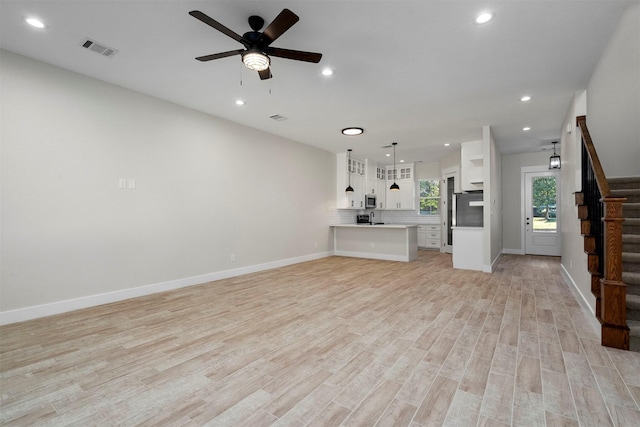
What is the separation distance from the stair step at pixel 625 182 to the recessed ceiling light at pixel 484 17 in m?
2.31

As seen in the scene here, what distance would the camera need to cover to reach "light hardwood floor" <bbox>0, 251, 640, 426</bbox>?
1682 mm

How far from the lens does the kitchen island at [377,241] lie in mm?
7098

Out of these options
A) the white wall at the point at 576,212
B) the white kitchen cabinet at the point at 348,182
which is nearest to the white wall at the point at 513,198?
the white wall at the point at 576,212

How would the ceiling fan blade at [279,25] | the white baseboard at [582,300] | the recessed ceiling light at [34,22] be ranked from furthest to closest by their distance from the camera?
the white baseboard at [582,300] → the recessed ceiling light at [34,22] → the ceiling fan blade at [279,25]

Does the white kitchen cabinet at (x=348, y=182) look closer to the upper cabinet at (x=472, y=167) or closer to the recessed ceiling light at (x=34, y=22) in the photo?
the upper cabinet at (x=472, y=167)

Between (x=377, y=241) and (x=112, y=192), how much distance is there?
573 cm

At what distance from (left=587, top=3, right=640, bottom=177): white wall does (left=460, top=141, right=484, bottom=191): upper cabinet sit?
2497 mm

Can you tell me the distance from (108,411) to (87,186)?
9.80 ft

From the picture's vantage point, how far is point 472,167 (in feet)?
21.5

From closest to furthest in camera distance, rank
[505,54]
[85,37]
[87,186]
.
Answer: [85,37] < [505,54] < [87,186]

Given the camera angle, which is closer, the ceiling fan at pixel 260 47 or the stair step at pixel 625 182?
the ceiling fan at pixel 260 47

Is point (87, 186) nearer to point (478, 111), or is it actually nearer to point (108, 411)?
point (108, 411)

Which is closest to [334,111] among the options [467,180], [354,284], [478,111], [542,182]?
[478,111]

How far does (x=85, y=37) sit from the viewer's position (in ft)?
9.39
